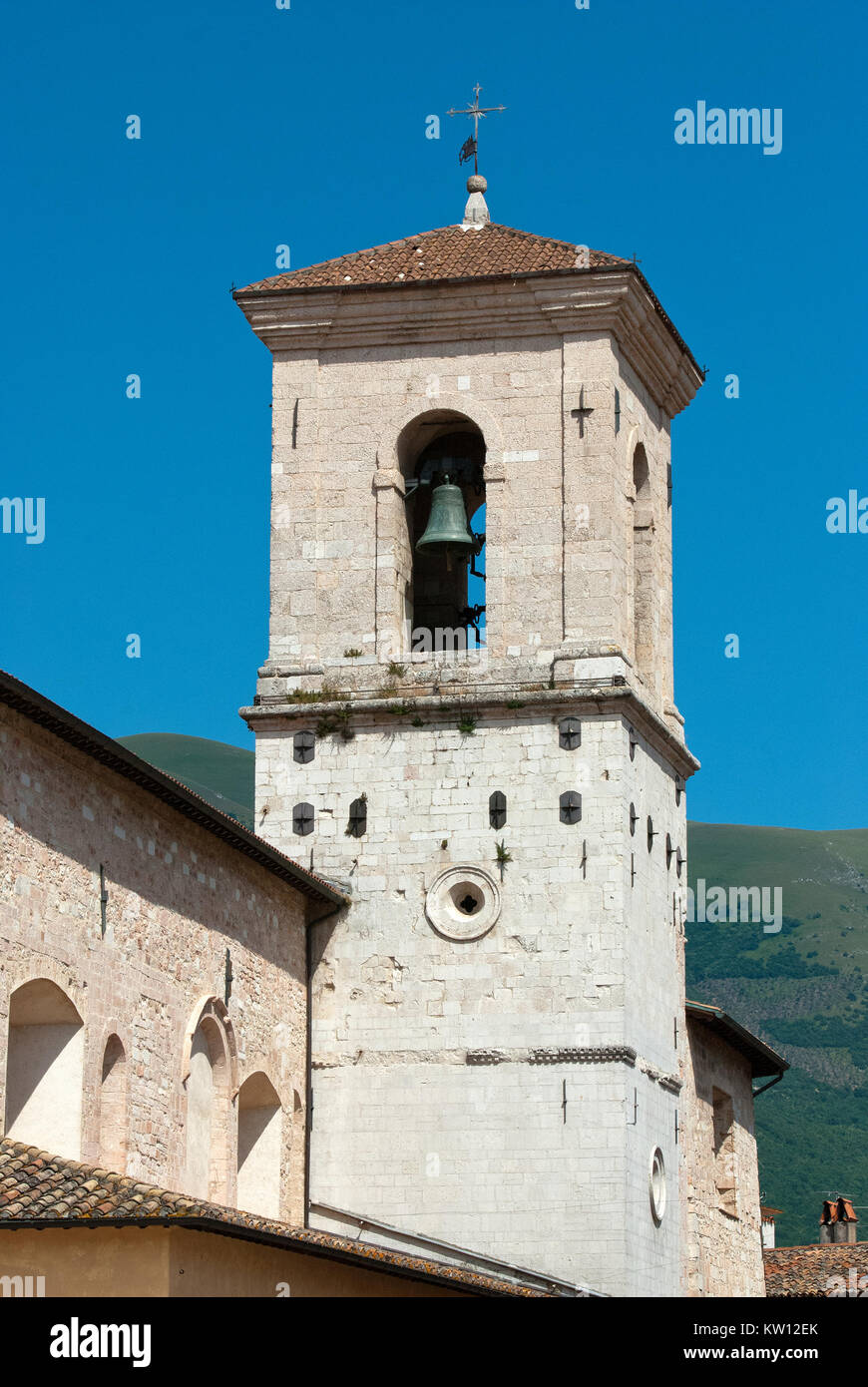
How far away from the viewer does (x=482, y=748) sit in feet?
91.8

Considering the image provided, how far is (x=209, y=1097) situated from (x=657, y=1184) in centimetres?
585

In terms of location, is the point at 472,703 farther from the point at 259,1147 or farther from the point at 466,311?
the point at 259,1147

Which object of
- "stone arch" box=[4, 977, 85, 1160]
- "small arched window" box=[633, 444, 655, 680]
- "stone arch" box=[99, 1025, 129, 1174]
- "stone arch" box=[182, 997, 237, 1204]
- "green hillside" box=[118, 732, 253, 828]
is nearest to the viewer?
"stone arch" box=[4, 977, 85, 1160]

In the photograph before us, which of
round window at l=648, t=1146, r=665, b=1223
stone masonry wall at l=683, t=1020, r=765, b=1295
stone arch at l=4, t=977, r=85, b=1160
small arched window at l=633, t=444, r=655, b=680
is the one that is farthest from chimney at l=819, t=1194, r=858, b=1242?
stone arch at l=4, t=977, r=85, b=1160

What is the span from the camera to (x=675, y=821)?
30.4 m

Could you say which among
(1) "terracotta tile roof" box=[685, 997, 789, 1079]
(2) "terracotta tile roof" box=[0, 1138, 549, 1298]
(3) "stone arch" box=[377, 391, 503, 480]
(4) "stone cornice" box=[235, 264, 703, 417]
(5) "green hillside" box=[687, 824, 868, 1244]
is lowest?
(2) "terracotta tile roof" box=[0, 1138, 549, 1298]

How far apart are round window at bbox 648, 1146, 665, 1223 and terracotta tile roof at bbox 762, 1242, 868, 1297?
38.8 ft

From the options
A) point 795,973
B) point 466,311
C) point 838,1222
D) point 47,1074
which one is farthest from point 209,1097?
point 795,973

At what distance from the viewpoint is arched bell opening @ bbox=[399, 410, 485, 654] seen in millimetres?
29156

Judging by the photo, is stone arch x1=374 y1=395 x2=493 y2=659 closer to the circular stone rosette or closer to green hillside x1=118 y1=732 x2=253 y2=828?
the circular stone rosette

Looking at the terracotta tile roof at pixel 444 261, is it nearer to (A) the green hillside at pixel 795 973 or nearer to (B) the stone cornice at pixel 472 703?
(B) the stone cornice at pixel 472 703

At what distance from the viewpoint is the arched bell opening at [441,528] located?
1148 inches
